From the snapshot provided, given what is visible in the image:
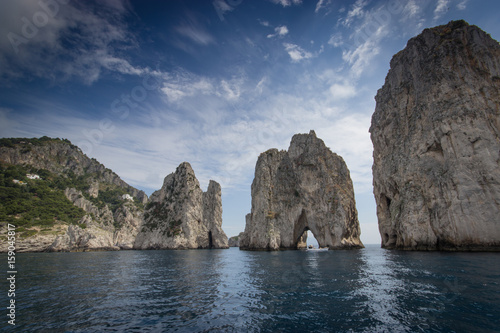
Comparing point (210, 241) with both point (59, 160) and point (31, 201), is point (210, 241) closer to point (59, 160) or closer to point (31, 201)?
point (31, 201)

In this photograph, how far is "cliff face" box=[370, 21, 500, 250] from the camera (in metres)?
35.5

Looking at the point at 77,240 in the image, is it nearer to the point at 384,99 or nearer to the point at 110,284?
the point at 110,284

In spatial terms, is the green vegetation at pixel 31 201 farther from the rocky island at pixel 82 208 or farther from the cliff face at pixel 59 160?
the cliff face at pixel 59 160

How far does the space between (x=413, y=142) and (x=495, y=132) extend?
11612mm

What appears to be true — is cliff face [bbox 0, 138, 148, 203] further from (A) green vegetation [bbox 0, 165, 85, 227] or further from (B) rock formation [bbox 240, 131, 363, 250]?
(B) rock formation [bbox 240, 131, 363, 250]

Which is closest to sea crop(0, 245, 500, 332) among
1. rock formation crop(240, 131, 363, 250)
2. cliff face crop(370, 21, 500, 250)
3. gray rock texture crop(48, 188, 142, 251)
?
cliff face crop(370, 21, 500, 250)

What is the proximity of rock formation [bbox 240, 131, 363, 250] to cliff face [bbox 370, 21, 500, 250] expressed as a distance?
17.8 meters

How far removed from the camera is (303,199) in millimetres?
76812

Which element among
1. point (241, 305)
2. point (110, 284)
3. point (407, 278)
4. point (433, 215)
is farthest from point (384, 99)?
point (110, 284)

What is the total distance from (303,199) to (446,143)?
1700 inches

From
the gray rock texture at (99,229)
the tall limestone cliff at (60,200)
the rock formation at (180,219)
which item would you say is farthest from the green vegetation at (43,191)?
the rock formation at (180,219)

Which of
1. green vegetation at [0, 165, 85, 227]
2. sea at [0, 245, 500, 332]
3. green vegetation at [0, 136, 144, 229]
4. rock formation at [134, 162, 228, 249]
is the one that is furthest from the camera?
rock formation at [134, 162, 228, 249]

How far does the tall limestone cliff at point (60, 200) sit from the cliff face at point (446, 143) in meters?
100

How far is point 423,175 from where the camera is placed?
142 ft
